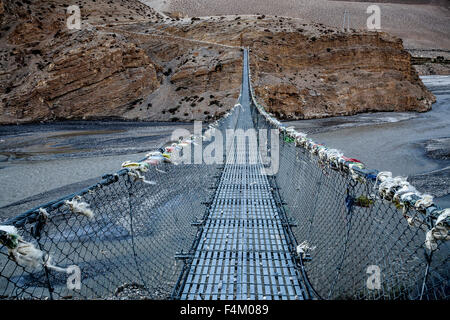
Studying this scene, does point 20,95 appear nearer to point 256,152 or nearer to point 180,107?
point 180,107

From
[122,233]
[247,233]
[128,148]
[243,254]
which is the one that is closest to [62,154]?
[128,148]

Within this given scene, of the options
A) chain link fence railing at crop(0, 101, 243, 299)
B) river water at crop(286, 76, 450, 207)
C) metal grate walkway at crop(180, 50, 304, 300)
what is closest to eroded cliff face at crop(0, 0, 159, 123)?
river water at crop(286, 76, 450, 207)

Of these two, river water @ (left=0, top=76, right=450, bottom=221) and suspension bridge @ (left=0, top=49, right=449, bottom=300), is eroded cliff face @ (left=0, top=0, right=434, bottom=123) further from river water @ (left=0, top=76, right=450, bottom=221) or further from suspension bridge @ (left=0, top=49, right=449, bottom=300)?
suspension bridge @ (left=0, top=49, right=449, bottom=300)

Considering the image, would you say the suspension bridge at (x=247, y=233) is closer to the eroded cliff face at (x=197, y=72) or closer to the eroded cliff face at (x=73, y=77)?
the eroded cliff face at (x=197, y=72)

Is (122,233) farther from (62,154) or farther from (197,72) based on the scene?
(197,72)

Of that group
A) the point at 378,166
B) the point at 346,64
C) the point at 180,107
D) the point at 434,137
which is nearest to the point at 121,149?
the point at 180,107

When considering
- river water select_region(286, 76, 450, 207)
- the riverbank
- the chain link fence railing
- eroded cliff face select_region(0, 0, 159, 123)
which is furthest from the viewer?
eroded cliff face select_region(0, 0, 159, 123)
